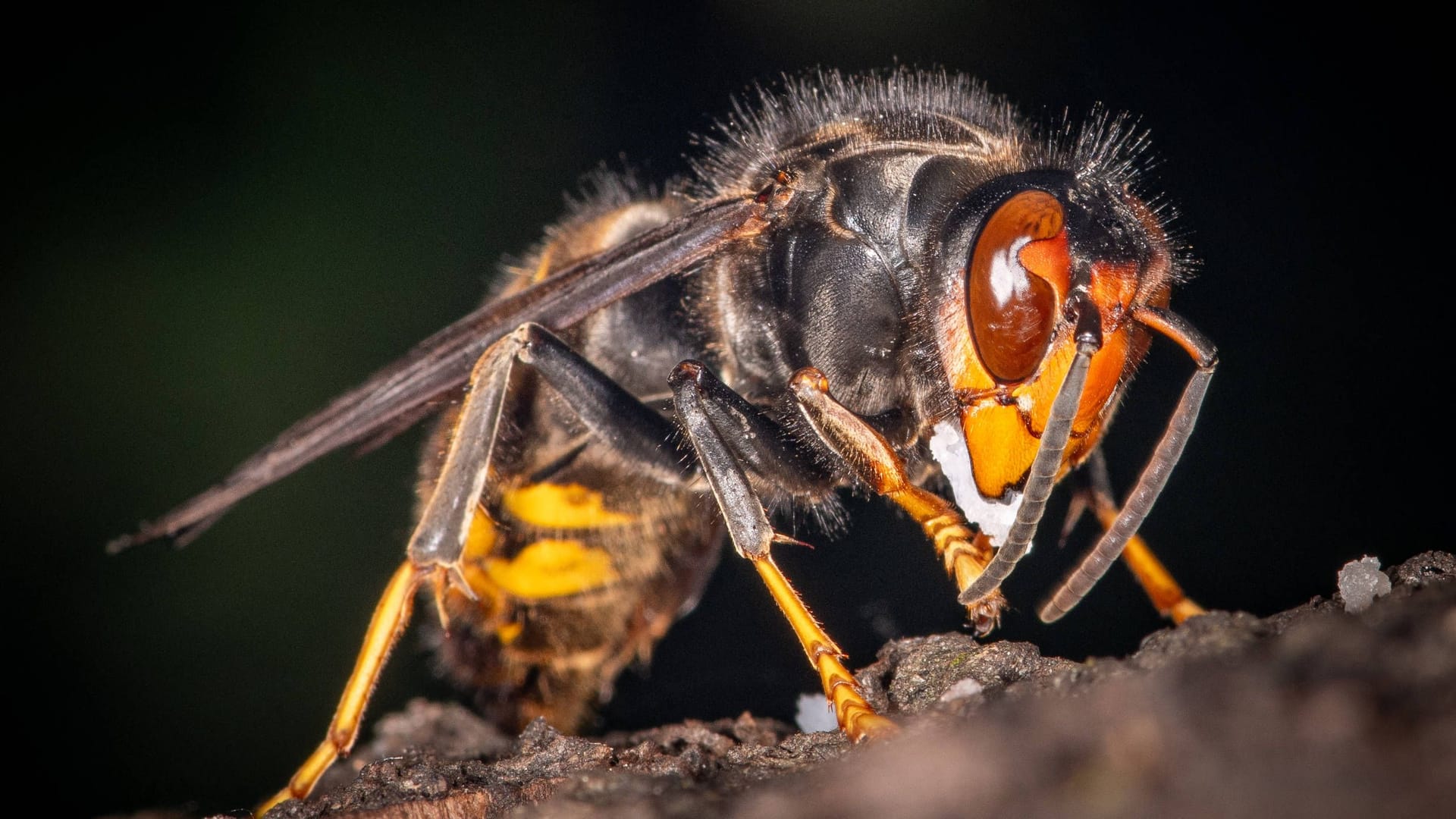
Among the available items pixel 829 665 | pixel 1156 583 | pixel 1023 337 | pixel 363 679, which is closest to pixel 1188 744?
pixel 829 665

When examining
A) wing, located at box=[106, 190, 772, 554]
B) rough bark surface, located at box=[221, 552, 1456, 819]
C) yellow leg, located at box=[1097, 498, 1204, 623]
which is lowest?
yellow leg, located at box=[1097, 498, 1204, 623]

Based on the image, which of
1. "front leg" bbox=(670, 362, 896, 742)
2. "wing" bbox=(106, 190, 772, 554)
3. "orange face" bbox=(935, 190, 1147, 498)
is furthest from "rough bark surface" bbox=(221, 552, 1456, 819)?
"wing" bbox=(106, 190, 772, 554)

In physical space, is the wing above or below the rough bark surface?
above

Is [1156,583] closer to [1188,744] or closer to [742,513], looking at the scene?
[742,513]

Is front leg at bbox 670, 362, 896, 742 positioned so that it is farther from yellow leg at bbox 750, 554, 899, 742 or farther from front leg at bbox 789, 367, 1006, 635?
front leg at bbox 789, 367, 1006, 635

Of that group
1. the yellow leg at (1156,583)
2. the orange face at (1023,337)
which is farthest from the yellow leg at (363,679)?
the yellow leg at (1156,583)

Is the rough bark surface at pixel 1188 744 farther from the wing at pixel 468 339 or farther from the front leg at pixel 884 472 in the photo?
the wing at pixel 468 339

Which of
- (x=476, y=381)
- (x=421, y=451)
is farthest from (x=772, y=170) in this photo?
(x=421, y=451)
